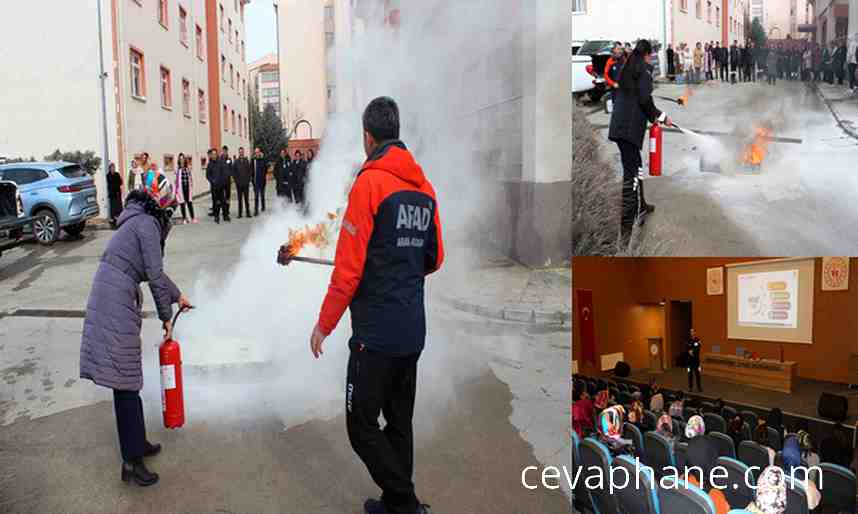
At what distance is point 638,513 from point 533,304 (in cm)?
89

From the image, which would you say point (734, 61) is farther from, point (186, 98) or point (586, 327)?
point (186, 98)

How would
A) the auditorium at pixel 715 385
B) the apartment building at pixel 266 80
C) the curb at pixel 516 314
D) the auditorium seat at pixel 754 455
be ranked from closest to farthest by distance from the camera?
the auditorium at pixel 715 385 < the auditorium seat at pixel 754 455 < the apartment building at pixel 266 80 < the curb at pixel 516 314

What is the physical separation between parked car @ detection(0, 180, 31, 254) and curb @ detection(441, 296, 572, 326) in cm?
165

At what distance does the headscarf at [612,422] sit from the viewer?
2859 mm

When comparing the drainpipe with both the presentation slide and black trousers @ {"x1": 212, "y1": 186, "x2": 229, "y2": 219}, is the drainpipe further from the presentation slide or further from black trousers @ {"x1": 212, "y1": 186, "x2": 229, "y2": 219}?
the presentation slide

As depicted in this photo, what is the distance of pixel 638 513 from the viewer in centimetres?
276

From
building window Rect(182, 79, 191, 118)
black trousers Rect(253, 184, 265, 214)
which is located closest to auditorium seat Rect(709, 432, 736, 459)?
black trousers Rect(253, 184, 265, 214)

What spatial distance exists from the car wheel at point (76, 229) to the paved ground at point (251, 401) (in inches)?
1.9

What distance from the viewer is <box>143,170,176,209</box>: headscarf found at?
266cm

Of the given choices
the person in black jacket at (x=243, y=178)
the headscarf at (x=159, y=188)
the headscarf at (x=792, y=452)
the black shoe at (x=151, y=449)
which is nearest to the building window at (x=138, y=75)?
the headscarf at (x=159, y=188)

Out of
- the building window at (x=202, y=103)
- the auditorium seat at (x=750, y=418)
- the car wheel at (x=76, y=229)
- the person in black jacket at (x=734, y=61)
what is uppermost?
the person in black jacket at (x=734, y=61)

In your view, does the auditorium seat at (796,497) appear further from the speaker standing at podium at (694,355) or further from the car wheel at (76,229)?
the car wheel at (76,229)

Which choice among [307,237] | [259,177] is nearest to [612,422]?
[307,237]

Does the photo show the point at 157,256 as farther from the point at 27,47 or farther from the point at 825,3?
the point at 825,3
